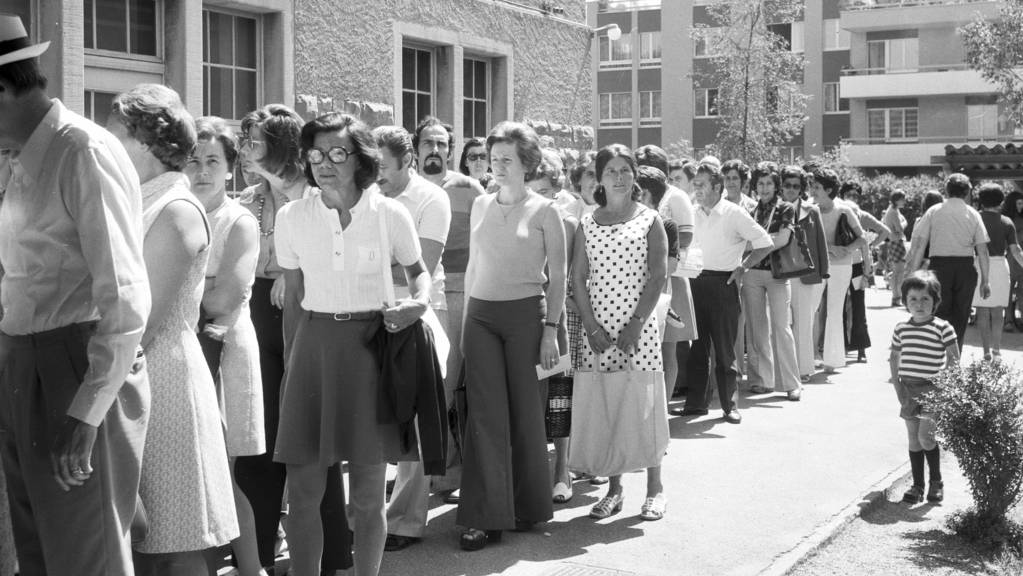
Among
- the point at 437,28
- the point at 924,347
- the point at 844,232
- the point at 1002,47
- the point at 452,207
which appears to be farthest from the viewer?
the point at 1002,47

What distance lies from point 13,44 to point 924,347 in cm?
572

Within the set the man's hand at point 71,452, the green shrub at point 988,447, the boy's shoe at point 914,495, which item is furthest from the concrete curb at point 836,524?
the man's hand at point 71,452

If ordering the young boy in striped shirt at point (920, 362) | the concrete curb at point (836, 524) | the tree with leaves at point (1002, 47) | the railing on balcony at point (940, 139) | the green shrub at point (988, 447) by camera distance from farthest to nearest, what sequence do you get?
the railing on balcony at point (940, 139), the tree with leaves at point (1002, 47), the young boy in striped shirt at point (920, 362), the green shrub at point (988, 447), the concrete curb at point (836, 524)

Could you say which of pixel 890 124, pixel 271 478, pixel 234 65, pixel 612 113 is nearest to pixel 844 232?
pixel 234 65

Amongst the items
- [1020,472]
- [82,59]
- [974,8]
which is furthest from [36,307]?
[974,8]

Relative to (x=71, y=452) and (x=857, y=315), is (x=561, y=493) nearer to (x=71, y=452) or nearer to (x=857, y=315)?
(x=71, y=452)

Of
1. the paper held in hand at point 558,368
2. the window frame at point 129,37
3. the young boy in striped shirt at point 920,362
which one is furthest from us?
the window frame at point 129,37

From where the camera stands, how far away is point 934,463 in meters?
7.51

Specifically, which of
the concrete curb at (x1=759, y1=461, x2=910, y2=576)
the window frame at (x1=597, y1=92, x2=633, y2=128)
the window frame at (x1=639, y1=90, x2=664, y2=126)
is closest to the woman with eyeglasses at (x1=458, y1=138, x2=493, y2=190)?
the concrete curb at (x1=759, y1=461, x2=910, y2=576)

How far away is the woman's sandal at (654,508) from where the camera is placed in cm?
685

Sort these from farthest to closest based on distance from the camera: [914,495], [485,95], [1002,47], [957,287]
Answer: [1002,47] → [485,95] → [957,287] → [914,495]

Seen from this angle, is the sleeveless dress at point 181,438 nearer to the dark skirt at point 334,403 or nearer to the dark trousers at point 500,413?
the dark skirt at point 334,403

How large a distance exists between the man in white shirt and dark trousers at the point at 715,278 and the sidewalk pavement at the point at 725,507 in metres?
0.39

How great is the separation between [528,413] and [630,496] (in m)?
1.36
